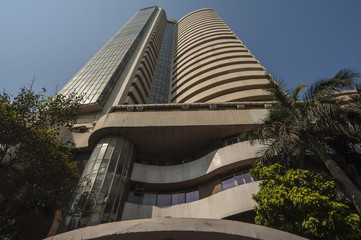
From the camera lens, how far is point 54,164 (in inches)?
424

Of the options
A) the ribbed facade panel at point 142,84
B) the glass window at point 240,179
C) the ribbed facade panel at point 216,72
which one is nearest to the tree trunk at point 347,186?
the glass window at point 240,179

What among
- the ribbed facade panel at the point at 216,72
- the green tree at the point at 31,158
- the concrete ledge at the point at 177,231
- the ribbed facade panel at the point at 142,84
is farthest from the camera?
the ribbed facade panel at the point at 142,84

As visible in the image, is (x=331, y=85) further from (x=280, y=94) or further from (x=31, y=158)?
(x=31, y=158)

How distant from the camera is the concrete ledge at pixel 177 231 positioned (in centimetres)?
628

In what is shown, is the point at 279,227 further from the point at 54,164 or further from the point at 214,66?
the point at 214,66

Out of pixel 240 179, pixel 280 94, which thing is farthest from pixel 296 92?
pixel 240 179

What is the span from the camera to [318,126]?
921 cm

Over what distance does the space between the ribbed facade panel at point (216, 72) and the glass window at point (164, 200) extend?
13996 mm

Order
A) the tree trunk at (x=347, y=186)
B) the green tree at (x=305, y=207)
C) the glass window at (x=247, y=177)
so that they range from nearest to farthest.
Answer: the green tree at (x=305, y=207), the tree trunk at (x=347, y=186), the glass window at (x=247, y=177)

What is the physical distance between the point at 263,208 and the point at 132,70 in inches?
1114

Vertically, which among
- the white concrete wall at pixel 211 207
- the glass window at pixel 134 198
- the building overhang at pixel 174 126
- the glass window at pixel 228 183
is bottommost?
the white concrete wall at pixel 211 207

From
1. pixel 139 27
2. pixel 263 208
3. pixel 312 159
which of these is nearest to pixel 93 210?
pixel 263 208

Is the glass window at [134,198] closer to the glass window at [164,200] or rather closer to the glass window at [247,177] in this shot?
the glass window at [164,200]

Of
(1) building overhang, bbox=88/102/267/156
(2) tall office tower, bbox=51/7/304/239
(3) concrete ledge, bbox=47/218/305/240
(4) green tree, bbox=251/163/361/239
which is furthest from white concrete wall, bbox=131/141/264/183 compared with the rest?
(3) concrete ledge, bbox=47/218/305/240
